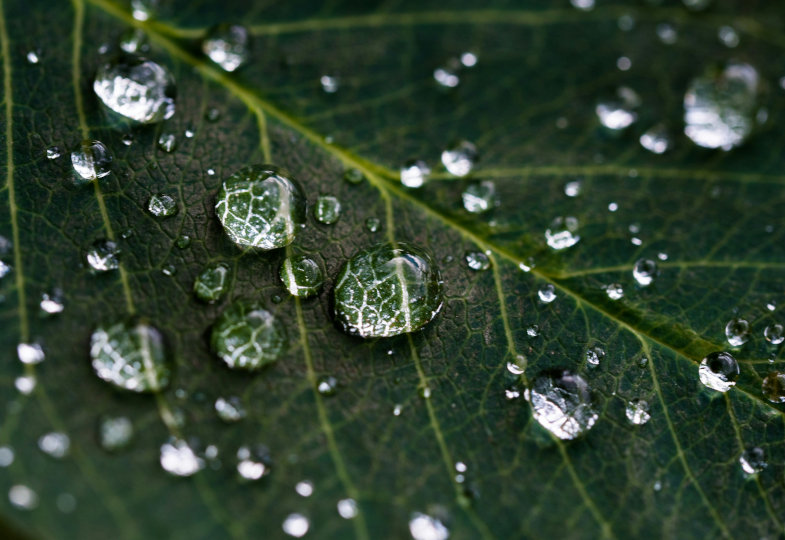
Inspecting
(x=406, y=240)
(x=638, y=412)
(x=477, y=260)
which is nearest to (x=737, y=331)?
(x=638, y=412)

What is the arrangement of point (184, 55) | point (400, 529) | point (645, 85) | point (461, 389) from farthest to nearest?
point (645, 85) → point (184, 55) → point (461, 389) → point (400, 529)

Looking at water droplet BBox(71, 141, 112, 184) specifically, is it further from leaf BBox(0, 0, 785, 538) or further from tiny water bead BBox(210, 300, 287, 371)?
tiny water bead BBox(210, 300, 287, 371)

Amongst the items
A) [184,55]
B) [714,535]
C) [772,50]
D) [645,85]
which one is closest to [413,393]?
[714,535]

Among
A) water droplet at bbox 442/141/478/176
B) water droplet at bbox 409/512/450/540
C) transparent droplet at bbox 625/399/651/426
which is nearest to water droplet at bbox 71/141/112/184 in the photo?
water droplet at bbox 442/141/478/176

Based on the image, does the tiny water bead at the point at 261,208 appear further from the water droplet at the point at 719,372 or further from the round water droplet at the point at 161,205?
the water droplet at the point at 719,372

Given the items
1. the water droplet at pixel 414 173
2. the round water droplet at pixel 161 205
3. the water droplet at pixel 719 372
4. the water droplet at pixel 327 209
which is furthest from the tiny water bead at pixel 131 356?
the water droplet at pixel 719 372

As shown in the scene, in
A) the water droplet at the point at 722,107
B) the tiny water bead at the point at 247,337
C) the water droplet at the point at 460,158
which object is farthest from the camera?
the water droplet at the point at 722,107

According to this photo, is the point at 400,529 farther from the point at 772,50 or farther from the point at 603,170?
the point at 772,50
